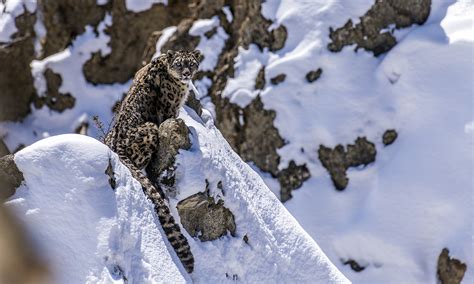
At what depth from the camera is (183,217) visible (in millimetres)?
7969

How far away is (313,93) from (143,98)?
869 centimetres

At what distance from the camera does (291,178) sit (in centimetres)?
1747

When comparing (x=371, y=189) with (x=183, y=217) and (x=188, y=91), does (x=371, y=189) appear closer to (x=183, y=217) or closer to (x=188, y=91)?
(x=188, y=91)

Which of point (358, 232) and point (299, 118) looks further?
point (299, 118)

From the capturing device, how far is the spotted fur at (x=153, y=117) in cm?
766

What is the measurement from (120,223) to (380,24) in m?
13.0

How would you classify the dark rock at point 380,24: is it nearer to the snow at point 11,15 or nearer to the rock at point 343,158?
the rock at point 343,158

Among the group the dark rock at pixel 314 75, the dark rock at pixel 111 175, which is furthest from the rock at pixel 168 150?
the dark rock at pixel 314 75

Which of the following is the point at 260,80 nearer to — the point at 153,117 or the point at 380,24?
the point at 380,24

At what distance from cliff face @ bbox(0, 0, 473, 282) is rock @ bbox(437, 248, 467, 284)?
0.46ft

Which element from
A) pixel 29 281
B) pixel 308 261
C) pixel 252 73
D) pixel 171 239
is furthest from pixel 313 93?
pixel 29 281

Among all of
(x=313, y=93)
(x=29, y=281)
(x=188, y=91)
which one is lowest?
(x=313, y=93)

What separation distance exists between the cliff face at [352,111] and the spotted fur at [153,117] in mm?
6218

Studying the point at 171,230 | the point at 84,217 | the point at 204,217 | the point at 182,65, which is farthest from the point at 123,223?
the point at 182,65
